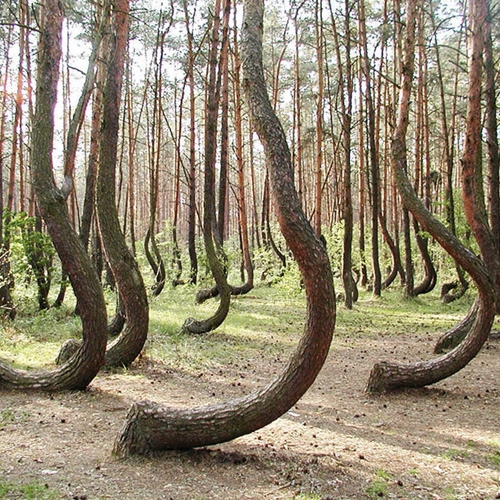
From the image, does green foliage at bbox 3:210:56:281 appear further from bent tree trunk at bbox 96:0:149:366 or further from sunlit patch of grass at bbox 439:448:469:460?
sunlit patch of grass at bbox 439:448:469:460

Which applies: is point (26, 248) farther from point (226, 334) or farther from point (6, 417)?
point (6, 417)

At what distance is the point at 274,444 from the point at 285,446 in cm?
11

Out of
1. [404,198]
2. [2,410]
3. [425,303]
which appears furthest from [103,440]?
[425,303]

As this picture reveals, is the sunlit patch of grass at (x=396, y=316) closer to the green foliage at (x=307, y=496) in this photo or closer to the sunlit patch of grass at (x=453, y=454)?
the sunlit patch of grass at (x=453, y=454)

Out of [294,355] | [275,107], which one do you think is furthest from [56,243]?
[275,107]

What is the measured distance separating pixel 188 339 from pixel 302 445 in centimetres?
543

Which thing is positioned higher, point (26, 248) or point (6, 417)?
point (26, 248)

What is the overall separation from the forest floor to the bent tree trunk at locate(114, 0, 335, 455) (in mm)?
215

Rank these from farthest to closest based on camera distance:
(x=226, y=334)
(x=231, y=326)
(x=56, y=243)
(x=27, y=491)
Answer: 1. (x=231, y=326)
2. (x=226, y=334)
3. (x=56, y=243)
4. (x=27, y=491)

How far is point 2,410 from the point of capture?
536 centimetres

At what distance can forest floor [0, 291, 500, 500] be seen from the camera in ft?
12.2

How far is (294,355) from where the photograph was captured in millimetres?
4141

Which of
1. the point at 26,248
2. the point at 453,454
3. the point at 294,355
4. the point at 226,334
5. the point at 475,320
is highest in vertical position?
the point at 26,248

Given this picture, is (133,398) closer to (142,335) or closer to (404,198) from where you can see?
(142,335)
